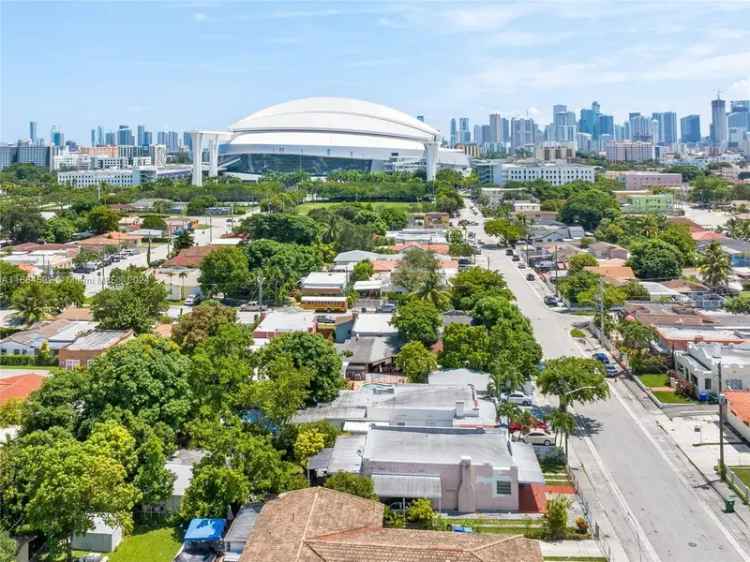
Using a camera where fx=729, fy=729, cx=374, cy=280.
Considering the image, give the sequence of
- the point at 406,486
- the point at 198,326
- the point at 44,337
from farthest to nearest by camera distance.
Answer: the point at 44,337
the point at 198,326
the point at 406,486

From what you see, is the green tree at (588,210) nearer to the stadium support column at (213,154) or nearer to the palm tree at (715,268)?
the palm tree at (715,268)

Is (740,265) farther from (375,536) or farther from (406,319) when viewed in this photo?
(375,536)

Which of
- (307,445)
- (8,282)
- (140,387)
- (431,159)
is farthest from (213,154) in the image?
(307,445)

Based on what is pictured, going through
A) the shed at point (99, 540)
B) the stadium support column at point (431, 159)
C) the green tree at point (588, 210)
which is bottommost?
the shed at point (99, 540)

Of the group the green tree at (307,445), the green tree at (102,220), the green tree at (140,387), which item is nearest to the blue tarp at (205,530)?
the green tree at (307,445)

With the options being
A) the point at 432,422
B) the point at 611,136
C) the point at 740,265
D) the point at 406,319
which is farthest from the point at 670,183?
the point at 611,136

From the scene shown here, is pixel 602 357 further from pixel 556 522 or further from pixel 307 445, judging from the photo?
pixel 307 445
